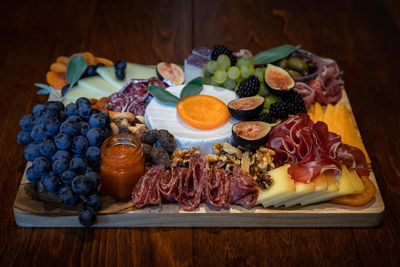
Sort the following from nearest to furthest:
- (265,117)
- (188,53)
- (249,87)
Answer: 1. (265,117)
2. (249,87)
3. (188,53)

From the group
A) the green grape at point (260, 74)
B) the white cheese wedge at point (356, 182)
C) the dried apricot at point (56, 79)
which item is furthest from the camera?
the dried apricot at point (56, 79)

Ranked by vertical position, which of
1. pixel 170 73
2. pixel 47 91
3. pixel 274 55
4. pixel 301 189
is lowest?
pixel 47 91

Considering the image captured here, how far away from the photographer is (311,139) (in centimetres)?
224

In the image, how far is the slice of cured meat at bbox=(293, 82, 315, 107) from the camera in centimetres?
275

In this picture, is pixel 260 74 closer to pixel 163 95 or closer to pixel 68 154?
pixel 163 95

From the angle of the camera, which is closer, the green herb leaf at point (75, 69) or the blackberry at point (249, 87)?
the blackberry at point (249, 87)

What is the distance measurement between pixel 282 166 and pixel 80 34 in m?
2.12

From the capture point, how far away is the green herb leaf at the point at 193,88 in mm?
2660

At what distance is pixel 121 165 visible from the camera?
209cm

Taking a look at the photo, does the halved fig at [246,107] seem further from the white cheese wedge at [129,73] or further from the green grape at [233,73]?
the white cheese wedge at [129,73]

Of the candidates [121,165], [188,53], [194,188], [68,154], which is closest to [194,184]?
[194,188]

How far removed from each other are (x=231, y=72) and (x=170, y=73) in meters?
0.44

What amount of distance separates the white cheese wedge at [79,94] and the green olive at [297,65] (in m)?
1.17

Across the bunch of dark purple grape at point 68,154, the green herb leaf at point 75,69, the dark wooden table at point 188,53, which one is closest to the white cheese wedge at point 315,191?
the dark wooden table at point 188,53
